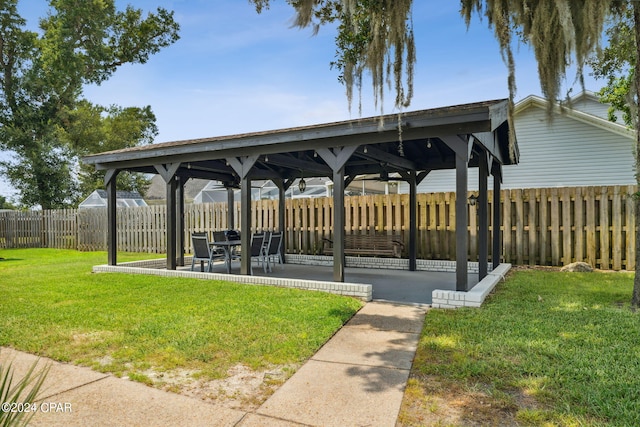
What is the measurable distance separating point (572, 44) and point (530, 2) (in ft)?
2.09

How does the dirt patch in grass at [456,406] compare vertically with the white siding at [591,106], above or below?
below

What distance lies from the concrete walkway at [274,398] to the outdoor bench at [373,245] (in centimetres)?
638

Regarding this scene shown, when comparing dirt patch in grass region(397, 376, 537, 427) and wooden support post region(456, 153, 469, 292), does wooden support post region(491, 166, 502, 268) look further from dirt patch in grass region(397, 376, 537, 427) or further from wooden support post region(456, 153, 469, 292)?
dirt patch in grass region(397, 376, 537, 427)

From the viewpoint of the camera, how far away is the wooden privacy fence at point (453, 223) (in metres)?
8.50

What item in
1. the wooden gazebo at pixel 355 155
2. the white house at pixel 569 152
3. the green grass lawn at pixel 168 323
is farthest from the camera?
the white house at pixel 569 152

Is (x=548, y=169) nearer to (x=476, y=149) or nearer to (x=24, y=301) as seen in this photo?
(x=476, y=149)

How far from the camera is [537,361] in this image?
10.7 ft

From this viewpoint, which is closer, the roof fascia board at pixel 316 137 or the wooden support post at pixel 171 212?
the roof fascia board at pixel 316 137

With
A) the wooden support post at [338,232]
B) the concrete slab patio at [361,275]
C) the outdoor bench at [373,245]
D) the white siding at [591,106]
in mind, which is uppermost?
the white siding at [591,106]

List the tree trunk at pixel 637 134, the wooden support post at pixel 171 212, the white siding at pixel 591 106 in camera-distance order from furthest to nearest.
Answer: the white siding at pixel 591 106
the wooden support post at pixel 171 212
the tree trunk at pixel 637 134

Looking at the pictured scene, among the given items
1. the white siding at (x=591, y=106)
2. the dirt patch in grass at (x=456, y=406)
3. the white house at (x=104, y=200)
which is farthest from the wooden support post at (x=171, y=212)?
the white house at (x=104, y=200)

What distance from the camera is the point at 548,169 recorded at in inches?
518

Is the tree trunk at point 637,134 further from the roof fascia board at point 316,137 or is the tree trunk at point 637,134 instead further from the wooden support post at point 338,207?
the wooden support post at point 338,207

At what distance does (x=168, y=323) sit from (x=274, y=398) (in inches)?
87.9
